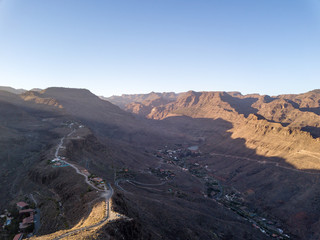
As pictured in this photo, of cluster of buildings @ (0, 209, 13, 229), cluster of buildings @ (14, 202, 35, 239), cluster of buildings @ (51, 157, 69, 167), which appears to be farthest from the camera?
cluster of buildings @ (51, 157, 69, 167)

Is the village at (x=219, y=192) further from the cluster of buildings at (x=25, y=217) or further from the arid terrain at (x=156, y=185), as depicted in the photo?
the cluster of buildings at (x=25, y=217)

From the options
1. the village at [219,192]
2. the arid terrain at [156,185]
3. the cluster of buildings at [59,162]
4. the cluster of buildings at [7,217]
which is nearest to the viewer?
the arid terrain at [156,185]

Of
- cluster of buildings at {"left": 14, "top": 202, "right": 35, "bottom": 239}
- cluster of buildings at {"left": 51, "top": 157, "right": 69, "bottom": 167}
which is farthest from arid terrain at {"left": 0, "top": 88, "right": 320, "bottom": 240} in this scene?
cluster of buildings at {"left": 14, "top": 202, "right": 35, "bottom": 239}

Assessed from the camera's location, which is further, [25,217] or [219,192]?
[219,192]

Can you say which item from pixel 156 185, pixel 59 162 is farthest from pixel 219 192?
pixel 59 162

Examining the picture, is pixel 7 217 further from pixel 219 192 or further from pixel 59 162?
pixel 219 192

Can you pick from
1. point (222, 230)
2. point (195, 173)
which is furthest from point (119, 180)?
point (195, 173)

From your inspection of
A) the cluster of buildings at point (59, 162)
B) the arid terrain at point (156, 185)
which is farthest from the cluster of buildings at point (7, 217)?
the cluster of buildings at point (59, 162)

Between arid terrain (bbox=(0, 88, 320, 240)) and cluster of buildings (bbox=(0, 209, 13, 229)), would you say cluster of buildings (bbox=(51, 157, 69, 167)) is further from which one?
cluster of buildings (bbox=(0, 209, 13, 229))
